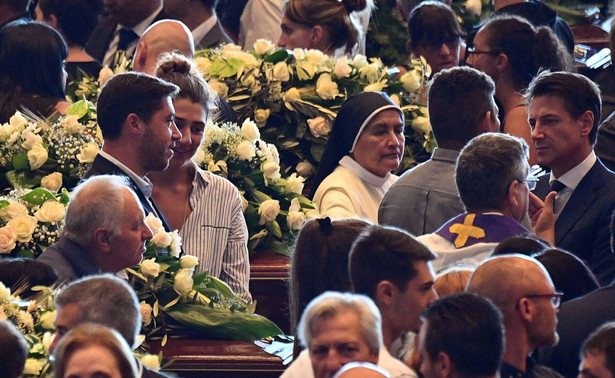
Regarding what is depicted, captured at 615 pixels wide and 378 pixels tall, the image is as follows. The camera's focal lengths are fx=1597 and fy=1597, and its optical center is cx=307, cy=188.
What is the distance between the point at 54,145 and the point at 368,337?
312 cm

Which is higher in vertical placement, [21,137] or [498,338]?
[498,338]

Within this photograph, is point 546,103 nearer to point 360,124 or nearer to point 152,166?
point 360,124

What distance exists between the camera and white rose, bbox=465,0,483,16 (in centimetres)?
1127

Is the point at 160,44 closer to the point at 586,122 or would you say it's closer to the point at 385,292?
the point at 586,122

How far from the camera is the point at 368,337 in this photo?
16.0 ft

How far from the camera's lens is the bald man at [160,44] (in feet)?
26.9

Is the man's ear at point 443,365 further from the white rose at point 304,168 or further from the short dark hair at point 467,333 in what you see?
the white rose at point 304,168

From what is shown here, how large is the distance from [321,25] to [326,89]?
2.13 feet

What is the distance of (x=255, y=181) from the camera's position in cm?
794

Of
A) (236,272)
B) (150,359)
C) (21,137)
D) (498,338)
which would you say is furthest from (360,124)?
(498,338)

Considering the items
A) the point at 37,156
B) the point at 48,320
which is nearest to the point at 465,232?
the point at 48,320

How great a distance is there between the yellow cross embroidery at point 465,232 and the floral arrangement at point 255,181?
5.53ft

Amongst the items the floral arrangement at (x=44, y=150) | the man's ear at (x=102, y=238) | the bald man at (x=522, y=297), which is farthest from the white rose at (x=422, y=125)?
the bald man at (x=522, y=297)

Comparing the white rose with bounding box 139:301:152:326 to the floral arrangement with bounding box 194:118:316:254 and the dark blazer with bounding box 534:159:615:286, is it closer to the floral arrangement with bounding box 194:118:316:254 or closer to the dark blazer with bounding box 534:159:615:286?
the floral arrangement with bounding box 194:118:316:254
